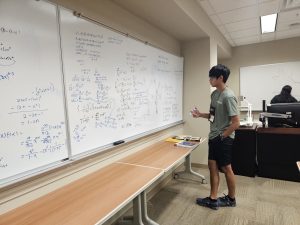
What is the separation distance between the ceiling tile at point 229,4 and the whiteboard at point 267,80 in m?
2.87

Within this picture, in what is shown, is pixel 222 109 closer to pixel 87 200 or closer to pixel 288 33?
pixel 87 200

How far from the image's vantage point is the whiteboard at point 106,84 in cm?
178

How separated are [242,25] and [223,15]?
0.78 m

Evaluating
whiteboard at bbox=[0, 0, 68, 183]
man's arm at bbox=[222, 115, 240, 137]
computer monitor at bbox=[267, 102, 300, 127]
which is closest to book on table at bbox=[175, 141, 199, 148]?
man's arm at bbox=[222, 115, 240, 137]

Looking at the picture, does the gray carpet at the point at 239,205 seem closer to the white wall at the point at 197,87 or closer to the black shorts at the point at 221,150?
the black shorts at the point at 221,150

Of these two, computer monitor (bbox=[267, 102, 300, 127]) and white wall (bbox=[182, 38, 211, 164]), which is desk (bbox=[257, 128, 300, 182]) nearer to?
computer monitor (bbox=[267, 102, 300, 127])

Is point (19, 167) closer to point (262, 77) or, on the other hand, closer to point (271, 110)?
point (271, 110)

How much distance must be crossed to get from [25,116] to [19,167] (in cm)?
33

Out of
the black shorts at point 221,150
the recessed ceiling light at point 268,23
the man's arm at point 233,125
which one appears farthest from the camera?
the recessed ceiling light at point 268,23

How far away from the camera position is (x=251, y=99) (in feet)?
18.9

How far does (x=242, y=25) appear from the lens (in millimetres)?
4117

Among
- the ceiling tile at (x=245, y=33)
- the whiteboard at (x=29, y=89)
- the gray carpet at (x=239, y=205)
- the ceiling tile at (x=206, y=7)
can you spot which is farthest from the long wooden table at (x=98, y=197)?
the ceiling tile at (x=245, y=33)

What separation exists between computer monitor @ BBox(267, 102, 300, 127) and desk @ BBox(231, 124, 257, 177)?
0.39 meters

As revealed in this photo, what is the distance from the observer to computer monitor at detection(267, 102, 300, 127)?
A: 326 cm
